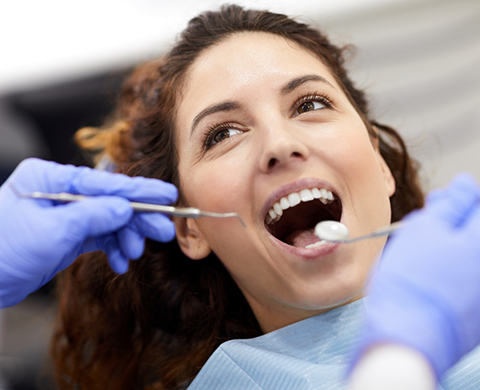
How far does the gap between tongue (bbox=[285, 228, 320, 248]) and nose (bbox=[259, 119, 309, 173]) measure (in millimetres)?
313

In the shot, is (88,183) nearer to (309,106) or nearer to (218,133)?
(218,133)

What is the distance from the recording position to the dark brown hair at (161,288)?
1.37m

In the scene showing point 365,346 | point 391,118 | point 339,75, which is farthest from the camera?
point 391,118

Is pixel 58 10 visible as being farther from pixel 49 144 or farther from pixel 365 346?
pixel 365 346

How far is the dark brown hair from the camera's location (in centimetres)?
137

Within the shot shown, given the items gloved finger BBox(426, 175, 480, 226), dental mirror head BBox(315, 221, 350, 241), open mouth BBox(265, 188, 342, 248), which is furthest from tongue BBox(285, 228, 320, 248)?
gloved finger BBox(426, 175, 480, 226)

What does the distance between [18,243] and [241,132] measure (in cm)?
60

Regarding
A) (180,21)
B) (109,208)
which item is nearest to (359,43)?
(180,21)

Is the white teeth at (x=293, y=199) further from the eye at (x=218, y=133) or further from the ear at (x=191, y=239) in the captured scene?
the ear at (x=191, y=239)

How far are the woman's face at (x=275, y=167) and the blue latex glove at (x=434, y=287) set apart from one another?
0.32 m

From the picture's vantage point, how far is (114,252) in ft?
3.62

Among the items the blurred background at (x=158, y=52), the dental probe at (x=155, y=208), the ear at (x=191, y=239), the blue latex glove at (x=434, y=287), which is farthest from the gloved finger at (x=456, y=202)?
the blurred background at (x=158, y=52)

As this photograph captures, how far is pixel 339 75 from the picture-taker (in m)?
1.44

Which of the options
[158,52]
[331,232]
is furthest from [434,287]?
[158,52]
